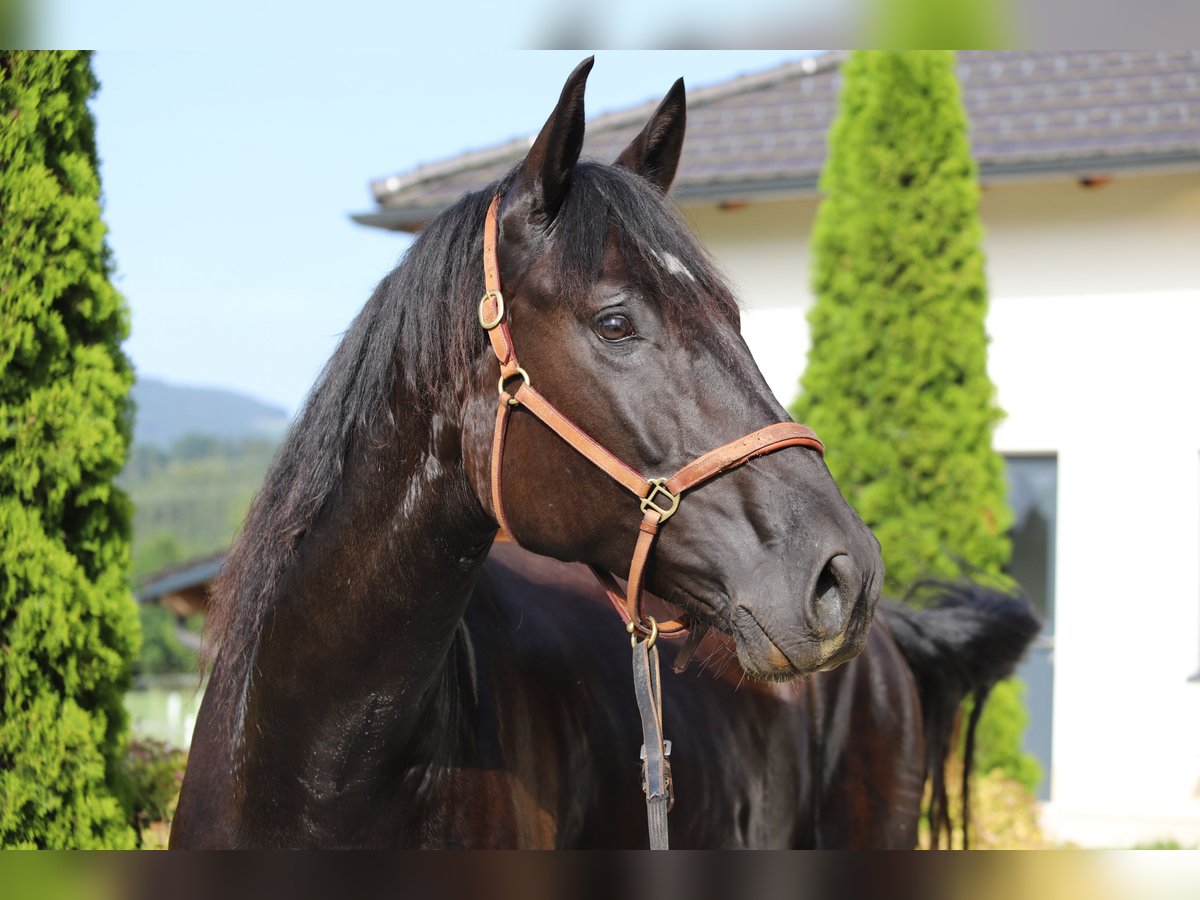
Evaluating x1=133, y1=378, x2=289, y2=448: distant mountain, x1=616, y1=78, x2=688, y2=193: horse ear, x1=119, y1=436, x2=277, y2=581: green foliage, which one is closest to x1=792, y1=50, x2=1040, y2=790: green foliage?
x1=616, y1=78, x2=688, y2=193: horse ear

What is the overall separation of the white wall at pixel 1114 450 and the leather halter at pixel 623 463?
6827mm

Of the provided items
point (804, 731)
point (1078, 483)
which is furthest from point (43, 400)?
point (1078, 483)

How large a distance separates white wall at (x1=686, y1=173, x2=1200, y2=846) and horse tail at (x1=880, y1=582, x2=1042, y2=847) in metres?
3.80

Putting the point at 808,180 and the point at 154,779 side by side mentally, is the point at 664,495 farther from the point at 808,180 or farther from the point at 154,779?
the point at 808,180

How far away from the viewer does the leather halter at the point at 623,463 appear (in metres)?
1.85

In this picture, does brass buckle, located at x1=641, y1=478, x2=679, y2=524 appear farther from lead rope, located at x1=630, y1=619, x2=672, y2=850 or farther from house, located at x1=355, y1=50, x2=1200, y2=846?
house, located at x1=355, y1=50, x2=1200, y2=846

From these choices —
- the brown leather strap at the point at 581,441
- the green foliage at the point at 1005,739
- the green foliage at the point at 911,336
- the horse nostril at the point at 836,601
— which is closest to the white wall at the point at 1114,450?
the green foliage at the point at 1005,739

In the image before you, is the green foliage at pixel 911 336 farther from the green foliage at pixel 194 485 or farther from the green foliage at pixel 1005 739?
the green foliage at pixel 194 485

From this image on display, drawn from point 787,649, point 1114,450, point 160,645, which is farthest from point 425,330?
point 160,645

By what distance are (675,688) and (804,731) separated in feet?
2.51

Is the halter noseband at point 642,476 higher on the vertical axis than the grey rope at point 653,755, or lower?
higher

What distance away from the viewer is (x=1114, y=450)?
7.90 metres

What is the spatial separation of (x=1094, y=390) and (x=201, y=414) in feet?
470

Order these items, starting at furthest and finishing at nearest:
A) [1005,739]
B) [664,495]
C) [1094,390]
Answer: [1094,390]
[1005,739]
[664,495]
